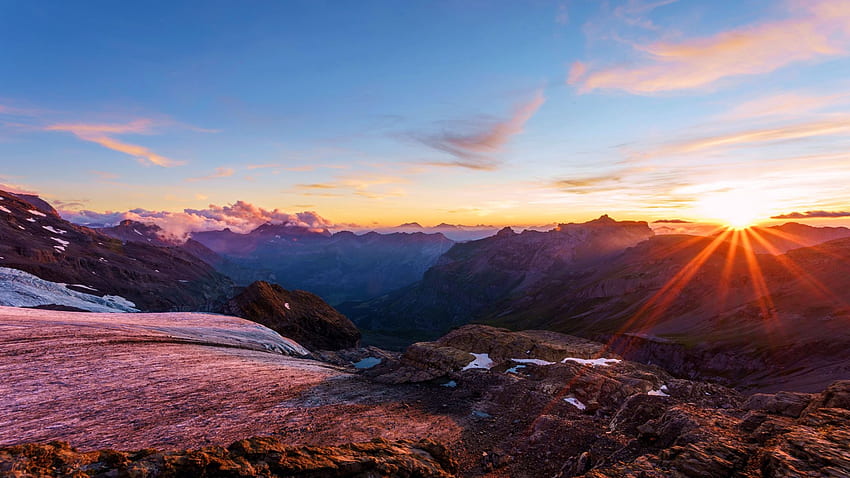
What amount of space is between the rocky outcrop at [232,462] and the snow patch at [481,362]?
26.8 m

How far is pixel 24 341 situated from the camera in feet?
112

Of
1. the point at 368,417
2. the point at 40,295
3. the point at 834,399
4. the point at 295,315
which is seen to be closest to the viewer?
the point at 834,399

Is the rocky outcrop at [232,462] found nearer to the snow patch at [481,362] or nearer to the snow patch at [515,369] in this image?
the snow patch at [481,362]

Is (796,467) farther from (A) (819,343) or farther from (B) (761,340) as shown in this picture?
(B) (761,340)

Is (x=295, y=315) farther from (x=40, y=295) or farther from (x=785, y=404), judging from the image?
(x=785, y=404)

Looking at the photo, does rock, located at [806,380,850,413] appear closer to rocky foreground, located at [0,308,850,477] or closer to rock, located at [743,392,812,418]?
rocky foreground, located at [0,308,850,477]

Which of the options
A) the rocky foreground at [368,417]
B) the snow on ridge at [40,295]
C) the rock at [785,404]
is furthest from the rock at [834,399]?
the snow on ridge at [40,295]

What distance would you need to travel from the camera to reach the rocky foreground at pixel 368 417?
527 inches

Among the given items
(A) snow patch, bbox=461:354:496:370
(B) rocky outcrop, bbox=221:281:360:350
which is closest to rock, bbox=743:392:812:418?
(A) snow patch, bbox=461:354:496:370

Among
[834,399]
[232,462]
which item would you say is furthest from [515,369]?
[232,462]

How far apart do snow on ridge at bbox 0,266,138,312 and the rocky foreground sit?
96150 mm

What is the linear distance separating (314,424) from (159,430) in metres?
9.30

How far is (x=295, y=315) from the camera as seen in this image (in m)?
126

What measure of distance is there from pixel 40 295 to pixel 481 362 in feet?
502
